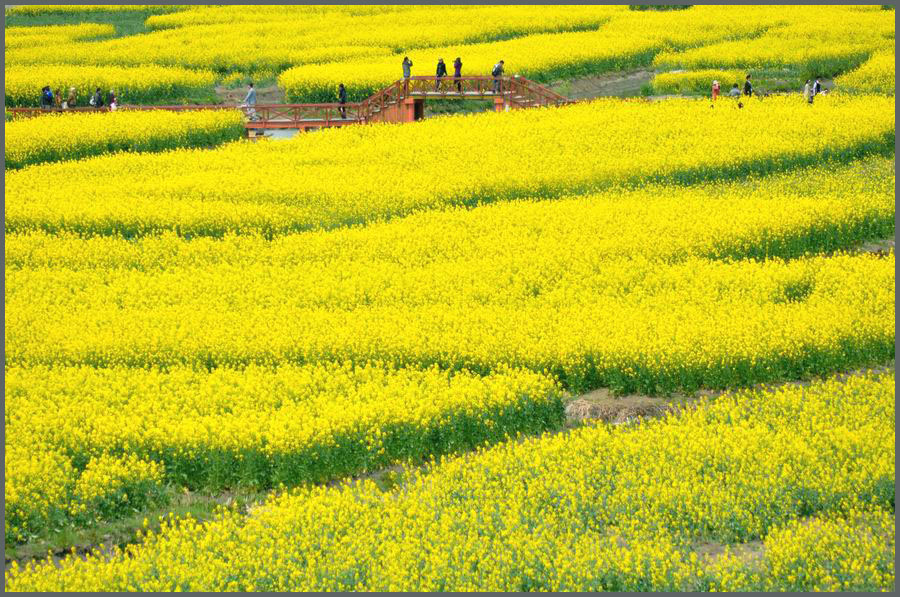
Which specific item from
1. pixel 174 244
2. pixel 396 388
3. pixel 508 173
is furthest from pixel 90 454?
pixel 508 173

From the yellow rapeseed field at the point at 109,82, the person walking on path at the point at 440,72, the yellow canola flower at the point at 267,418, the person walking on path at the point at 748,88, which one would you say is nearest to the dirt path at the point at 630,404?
the yellow canola flower at the point at 267,418

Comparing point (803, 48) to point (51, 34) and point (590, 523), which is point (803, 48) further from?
point (590, 523)

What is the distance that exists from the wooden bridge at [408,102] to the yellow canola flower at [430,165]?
5.22 feet

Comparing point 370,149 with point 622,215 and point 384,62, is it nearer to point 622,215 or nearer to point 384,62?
point 622,215

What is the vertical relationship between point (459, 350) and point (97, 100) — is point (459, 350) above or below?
below

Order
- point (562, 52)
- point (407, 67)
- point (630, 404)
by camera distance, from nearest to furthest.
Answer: point (630, 404)
point (407, 67)
point (562, 52)

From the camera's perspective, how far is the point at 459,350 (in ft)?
72.7

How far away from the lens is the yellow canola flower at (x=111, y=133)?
40.8 meters

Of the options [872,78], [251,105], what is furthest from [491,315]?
[872,78]

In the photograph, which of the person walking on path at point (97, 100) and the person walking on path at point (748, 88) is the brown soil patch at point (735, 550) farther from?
the person walking on path at point (97, 100)

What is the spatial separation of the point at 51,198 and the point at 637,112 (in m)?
18.5

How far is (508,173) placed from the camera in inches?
1393

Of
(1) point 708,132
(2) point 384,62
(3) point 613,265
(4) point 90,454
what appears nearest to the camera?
(4) point 90,454

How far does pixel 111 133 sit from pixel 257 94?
1076 cm
